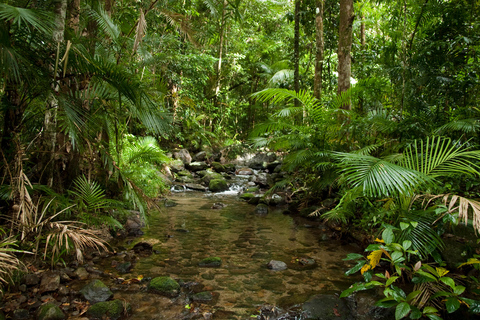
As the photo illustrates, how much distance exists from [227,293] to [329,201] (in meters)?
3.34

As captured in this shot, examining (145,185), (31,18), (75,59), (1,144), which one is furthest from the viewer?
(145,185)

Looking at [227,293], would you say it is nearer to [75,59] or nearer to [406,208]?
[406,208]

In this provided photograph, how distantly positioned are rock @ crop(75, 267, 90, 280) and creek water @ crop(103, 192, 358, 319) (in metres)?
0.43

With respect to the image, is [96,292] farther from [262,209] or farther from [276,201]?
[276,201]

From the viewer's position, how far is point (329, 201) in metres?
5.84

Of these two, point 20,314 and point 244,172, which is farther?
point 244,172

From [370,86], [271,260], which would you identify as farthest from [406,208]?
[370,86]

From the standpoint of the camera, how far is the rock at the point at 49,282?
8.99 feet

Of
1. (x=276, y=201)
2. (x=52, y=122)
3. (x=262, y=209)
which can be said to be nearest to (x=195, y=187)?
(x=276, y=201)

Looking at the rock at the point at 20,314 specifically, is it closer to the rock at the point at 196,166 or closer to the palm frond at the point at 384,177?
the palm frond at the point at 384,177

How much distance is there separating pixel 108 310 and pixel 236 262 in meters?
1.73

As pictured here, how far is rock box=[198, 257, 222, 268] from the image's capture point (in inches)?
149

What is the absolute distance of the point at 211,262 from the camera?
3818mm

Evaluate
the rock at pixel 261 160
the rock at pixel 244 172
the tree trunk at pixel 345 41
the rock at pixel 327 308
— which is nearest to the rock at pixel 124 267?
the rock at pixel 327 308
